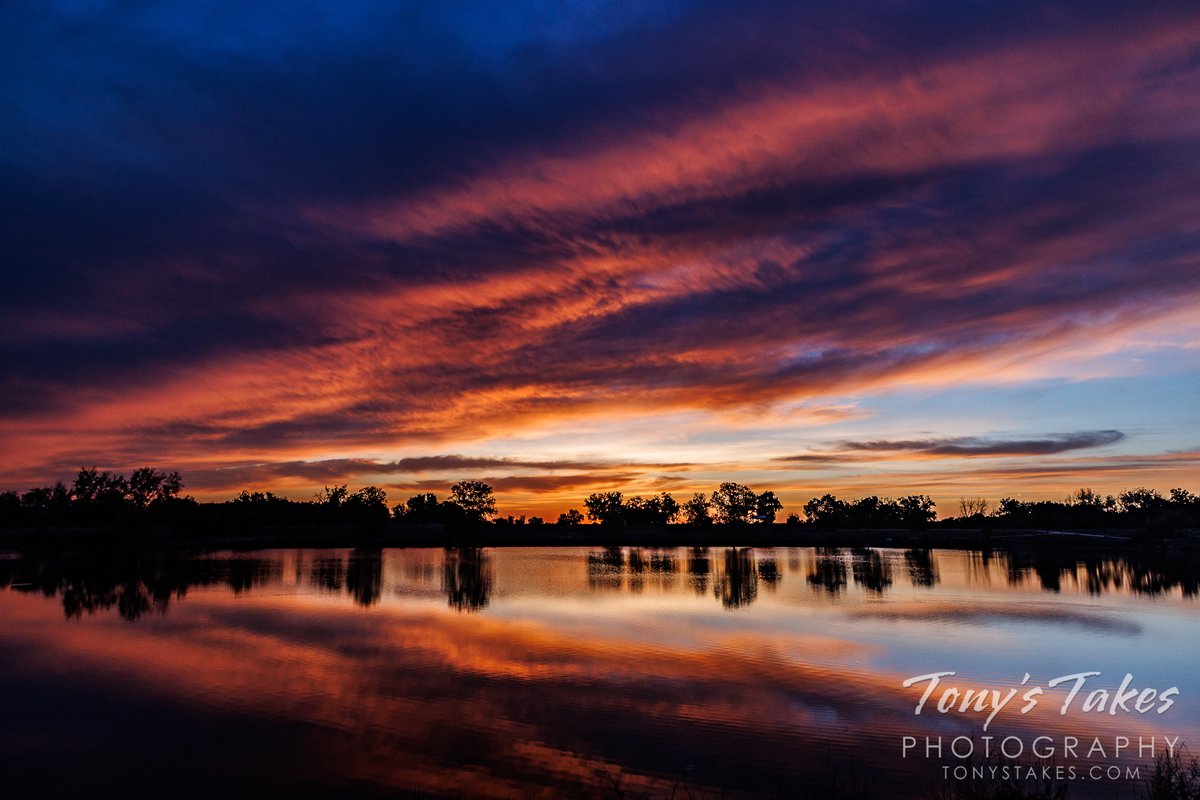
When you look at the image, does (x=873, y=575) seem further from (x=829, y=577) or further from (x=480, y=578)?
(x=480, y=578)

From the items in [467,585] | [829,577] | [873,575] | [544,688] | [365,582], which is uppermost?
[544,688]

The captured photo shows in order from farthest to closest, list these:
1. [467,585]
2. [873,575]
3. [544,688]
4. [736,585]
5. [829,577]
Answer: [873,575] < [829,577] < [736,585] < [467,585] < [544,688]

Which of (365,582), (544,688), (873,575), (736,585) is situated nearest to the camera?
(544,688)

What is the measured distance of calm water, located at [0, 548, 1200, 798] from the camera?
15.9 metres

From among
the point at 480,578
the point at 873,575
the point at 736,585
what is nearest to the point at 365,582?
the point at 480,578

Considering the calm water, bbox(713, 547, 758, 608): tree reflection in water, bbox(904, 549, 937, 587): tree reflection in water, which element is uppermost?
the calm water

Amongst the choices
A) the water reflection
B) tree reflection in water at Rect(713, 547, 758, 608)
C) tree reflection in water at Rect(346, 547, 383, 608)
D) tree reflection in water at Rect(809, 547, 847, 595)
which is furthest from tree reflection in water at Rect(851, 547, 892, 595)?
tree reflection in water at Rect(346, 547, 383, 608)

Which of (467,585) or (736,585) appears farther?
(736,585)

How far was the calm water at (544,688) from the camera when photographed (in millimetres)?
15922

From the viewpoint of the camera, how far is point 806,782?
15156 millimetres

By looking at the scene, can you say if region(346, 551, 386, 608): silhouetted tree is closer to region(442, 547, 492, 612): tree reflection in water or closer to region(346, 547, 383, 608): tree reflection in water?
region(346, 547, 383, 608): tree reflection in water

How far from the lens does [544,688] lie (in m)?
23.7

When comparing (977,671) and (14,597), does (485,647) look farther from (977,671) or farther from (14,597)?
(14,597)

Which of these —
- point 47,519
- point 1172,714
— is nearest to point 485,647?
point 1172,714
